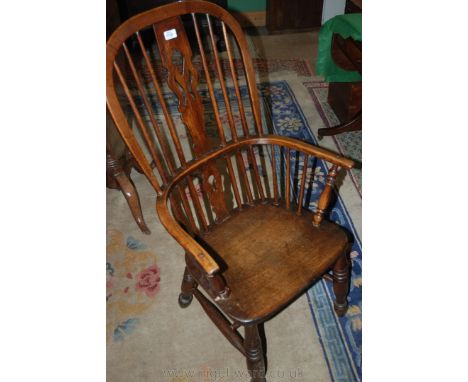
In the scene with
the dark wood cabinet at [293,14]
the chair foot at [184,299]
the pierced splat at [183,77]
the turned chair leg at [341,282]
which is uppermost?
the pierced splat at [183,77]

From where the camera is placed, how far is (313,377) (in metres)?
1.48

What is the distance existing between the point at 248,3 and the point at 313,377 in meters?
4.27

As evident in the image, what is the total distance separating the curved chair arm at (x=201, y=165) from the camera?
3.31 feet

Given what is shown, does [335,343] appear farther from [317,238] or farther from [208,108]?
[208,108]

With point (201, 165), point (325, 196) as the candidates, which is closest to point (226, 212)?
point (201, 165)

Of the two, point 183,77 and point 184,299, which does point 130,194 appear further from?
point 183,77

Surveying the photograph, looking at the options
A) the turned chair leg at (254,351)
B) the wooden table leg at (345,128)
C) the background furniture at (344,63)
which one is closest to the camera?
the turned chair leg at (254,351)

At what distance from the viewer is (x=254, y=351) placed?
4.10ft

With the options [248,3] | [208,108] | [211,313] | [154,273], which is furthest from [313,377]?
[248,3]

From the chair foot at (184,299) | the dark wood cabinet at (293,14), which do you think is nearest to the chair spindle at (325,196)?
the chair foot at (184,299)

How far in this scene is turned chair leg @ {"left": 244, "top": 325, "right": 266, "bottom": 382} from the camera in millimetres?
1217

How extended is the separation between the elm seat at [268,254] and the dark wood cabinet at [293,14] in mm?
3563

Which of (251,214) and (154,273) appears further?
(154,273)

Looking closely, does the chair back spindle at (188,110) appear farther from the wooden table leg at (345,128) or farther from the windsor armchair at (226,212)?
the wooden table leg at (345,128)
